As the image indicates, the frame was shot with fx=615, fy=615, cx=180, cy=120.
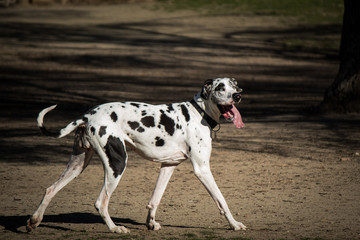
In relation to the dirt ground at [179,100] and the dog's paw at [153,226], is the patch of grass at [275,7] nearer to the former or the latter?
the dirt ground at [179,100]

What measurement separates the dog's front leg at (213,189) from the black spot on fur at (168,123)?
1.47ft

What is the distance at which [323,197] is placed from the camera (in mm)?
8656

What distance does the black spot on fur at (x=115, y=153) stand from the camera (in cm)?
671

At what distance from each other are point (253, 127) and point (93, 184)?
211 inches

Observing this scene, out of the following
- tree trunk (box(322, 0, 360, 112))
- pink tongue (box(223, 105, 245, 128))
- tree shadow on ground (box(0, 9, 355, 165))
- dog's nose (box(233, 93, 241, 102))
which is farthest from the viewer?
tree shadow on ground (box(0, 9, 355, 165))

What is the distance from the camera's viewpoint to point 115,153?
6719mm

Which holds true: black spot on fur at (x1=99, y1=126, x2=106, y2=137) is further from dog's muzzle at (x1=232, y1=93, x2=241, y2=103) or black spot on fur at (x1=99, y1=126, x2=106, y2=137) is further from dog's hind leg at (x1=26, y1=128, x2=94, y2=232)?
dog's muzzle at (x1=232, y1=93, x2=241, y2=103)

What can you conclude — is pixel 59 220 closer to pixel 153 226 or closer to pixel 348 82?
pixel 153 226

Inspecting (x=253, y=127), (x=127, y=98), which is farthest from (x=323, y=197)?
(x=127, y=98)

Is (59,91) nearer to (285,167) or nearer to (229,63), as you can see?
(229,63)

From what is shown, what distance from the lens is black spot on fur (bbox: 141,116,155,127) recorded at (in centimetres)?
693

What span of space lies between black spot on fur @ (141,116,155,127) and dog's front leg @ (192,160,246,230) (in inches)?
25.8

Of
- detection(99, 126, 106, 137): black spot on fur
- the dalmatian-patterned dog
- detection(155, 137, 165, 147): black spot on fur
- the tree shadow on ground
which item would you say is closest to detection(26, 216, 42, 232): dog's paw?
the dalmatian-patterned dog

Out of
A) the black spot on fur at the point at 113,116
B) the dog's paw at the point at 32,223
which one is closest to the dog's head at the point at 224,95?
the black spot on fur at the point at 113,116
